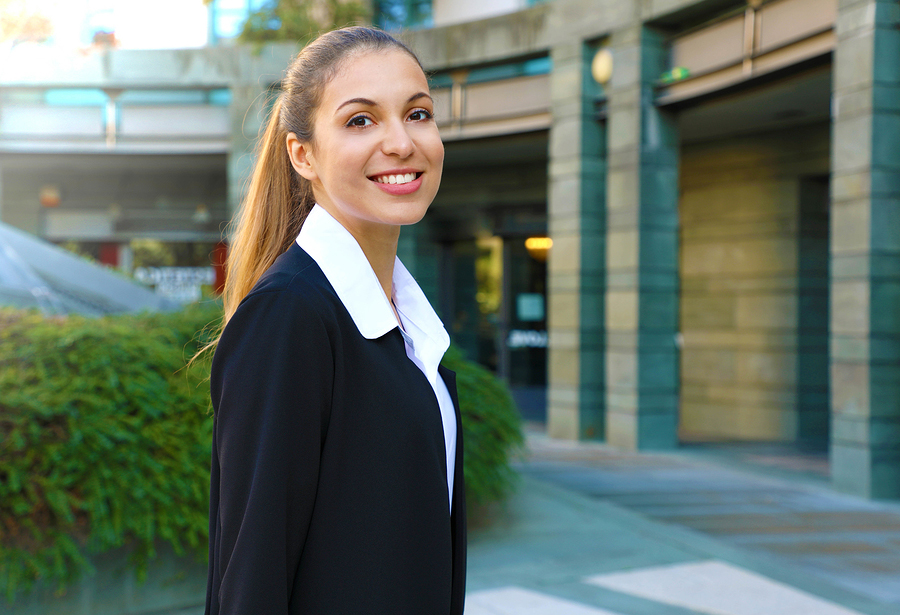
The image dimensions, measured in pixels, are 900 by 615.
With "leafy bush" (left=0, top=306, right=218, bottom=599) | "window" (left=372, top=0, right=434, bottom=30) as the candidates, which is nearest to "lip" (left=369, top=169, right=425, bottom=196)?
"leafy bush" (left=0, top=306, right=218, bottom=599)

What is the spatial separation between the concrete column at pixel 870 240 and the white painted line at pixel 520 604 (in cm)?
414

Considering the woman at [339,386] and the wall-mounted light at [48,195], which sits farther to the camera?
the wall-mounted light at [48,195]

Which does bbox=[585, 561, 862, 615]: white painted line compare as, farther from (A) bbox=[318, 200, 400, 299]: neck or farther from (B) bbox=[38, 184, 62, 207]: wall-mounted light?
(B) bbox=[38, 184, 62, 207]: wall-mounted light

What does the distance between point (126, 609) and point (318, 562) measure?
11.6ft

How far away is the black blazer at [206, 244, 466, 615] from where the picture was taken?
1.28 m

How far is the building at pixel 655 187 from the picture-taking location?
7543 mm

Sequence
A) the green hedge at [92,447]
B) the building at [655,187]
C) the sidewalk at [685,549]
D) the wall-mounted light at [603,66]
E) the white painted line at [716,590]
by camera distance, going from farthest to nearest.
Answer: the wall-mounted light at [603,66] < the building at [655,187] < the sidewalk at [685,549] < the white painted line at [716,590] < the green hedge at [92,447]

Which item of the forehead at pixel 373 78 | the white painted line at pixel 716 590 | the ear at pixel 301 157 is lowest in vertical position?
the white painted line at pixel 716 590

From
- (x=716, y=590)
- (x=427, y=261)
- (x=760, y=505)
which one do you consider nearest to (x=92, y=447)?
(x=716, y=590)

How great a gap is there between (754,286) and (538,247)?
3874 mm

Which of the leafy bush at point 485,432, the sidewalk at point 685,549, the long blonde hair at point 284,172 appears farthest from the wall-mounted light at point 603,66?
the long blonde hair at point 284,172

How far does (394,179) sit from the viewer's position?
1.54 m

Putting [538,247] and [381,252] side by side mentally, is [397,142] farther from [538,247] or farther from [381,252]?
[538,247]

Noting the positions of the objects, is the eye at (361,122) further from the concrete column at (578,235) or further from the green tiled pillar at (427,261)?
the green tiled pillar at (427,261)
